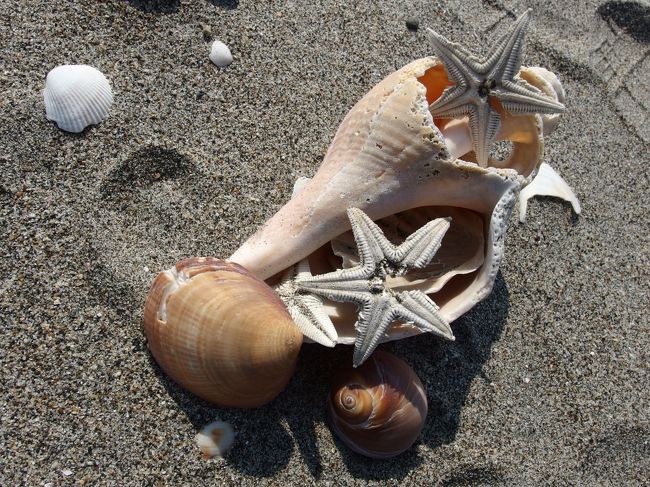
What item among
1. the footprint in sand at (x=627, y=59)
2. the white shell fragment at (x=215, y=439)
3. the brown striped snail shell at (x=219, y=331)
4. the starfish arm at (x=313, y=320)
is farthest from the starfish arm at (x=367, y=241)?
the footprint in sand at (x=627, y=59)

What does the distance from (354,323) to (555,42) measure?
2261 millimetres

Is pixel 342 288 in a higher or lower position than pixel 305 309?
higher

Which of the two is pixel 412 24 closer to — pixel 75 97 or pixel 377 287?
pixel 377 287

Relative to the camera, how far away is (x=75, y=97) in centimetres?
238

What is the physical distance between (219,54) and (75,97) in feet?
2.36

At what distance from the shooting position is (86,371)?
2217 millimetres

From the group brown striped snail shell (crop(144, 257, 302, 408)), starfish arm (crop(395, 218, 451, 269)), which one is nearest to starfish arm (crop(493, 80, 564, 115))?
starfish arm (crop(395, 218, 451, 269))

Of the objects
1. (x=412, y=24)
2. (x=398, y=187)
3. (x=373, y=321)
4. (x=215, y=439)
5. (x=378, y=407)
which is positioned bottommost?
(x=215, y=439)

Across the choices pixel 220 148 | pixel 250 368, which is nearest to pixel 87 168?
pixel 220 148

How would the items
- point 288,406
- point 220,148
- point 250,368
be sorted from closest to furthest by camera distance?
point 250,368 < point 288,406 < point 220,148

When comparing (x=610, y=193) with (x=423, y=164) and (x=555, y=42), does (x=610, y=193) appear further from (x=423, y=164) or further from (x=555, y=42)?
(x=423, y=164)

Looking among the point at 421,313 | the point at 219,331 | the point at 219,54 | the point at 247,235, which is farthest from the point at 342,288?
the point at 219,54

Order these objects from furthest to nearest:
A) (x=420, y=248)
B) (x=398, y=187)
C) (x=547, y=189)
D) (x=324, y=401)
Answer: (x=547, y=189), (x=324, y=401), (x=398, y=187), (x=420, y=248)

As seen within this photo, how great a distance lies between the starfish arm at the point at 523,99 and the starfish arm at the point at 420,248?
23.8 inches
